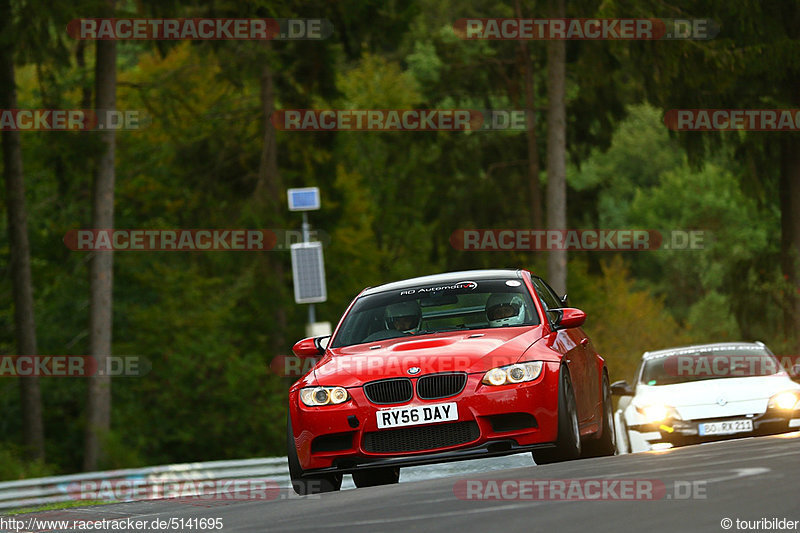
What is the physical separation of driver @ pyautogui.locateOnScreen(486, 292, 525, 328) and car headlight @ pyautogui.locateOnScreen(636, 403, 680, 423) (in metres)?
3.70

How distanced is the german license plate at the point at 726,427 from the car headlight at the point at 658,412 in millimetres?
324

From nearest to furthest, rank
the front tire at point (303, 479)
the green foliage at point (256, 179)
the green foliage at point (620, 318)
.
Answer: the front tire at point (303, 479)
the green foliage at point (256, 179)
the green foliage at point (620, 318)

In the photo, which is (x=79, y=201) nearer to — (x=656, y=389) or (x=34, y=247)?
(x=34, y=247)

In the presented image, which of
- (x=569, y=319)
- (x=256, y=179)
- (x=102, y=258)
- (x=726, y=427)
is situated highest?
(x=256, y=179)

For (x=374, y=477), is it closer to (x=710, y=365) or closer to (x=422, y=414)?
(x=422, y=414)

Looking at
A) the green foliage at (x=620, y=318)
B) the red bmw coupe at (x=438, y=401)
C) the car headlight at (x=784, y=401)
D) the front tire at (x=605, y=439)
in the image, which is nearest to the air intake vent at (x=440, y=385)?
the red bmw coupe at (x=438, y=401)

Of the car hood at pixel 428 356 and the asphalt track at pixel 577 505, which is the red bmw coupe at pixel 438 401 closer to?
the car hood at pixel 428 356

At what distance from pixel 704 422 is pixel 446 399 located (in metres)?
→ 5.11

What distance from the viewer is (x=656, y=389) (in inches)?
590

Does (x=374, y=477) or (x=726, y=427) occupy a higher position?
(x=374, y=477)

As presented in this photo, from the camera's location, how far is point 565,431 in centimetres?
1018

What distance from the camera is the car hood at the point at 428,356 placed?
10000mm

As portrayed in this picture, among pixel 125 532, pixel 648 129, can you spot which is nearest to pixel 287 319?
pixel 125 532

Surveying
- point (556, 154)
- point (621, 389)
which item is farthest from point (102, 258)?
point (621, 389)
